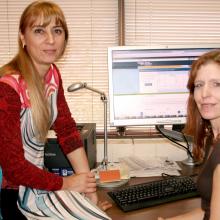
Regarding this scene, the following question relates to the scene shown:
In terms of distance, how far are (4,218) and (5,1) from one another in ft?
4.52

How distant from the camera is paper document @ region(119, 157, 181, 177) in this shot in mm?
1674

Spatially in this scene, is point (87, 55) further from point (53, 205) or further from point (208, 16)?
point (53, 205)

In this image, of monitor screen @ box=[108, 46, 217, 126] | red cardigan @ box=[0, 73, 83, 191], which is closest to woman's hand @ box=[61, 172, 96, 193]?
red cardigan @ box=[0, 73, 83, 191]

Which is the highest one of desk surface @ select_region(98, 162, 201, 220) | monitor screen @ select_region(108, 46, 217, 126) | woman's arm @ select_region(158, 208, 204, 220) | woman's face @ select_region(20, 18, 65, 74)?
woman's face @ select_region(20, 18, 65, 74)

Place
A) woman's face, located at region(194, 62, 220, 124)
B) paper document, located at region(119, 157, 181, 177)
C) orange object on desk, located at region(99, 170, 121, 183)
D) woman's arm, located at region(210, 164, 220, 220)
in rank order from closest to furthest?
1. woman's arm, located at region(210, 164, 220, 220)
2. woman's face, located at region(194, 62, 220, 124)
3. orange object on desk, located at region(99, 170, 121, 183)
4. paper document, located at region(119, 157, 181, 177)

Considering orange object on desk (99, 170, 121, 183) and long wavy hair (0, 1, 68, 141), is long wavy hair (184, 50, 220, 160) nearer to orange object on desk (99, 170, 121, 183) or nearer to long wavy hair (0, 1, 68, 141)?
orange object on desk (99, 170, 121, 183)

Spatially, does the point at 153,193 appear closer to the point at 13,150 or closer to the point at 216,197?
the point at 216,197

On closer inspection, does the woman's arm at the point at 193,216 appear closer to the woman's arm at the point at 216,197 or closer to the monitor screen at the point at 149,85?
the woman's arm at the point at 216,197

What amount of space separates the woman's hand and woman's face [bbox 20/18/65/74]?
479mm

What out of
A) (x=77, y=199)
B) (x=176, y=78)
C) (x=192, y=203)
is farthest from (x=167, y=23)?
(x=77, y=199)

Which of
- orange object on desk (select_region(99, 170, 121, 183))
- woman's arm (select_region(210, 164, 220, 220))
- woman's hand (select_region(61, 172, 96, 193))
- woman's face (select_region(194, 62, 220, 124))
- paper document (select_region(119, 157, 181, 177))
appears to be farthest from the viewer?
paper document (select_region(119, 157, 181, 177))

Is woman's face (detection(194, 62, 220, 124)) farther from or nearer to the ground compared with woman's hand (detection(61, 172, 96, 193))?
farther from the ground

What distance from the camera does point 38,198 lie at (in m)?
1.26

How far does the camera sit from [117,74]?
5.74 ft
